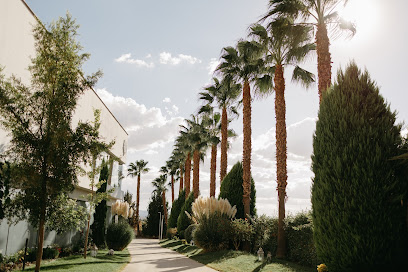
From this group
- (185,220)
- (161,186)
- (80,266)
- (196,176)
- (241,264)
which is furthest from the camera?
(161,186)

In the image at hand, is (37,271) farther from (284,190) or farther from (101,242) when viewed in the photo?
(101,242)

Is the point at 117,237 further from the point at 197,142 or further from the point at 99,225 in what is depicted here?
the point at 197,142

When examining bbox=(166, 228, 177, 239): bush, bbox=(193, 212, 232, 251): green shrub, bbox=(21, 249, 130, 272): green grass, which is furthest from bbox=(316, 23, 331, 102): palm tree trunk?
bbox=(166, 228, 177, 239): bush

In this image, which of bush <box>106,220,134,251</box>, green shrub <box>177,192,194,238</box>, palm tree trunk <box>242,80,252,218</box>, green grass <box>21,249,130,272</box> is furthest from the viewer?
green shrub <box>177,192,194,238</box>

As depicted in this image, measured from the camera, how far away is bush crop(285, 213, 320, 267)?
41.9ft

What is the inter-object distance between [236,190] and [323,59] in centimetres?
1014

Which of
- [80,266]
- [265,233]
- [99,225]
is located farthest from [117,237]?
[265,233]

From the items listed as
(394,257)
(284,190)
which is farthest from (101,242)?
(394,257)

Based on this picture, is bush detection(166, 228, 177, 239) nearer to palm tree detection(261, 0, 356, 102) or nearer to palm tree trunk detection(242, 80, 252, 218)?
palm tree trunk detection(242, 80, 252, 218)

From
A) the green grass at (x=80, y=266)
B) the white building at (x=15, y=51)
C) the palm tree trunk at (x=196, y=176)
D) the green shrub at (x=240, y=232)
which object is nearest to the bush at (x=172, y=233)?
the palm tree trunk at (x=196, y=176)

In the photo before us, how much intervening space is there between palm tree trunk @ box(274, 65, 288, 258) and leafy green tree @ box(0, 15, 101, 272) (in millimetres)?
9359

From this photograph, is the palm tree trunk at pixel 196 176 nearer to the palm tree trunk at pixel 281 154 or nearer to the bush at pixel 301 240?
the palm tree trunk at pixel 281 154

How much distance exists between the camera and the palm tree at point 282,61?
1545 cm

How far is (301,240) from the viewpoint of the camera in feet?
45.5
